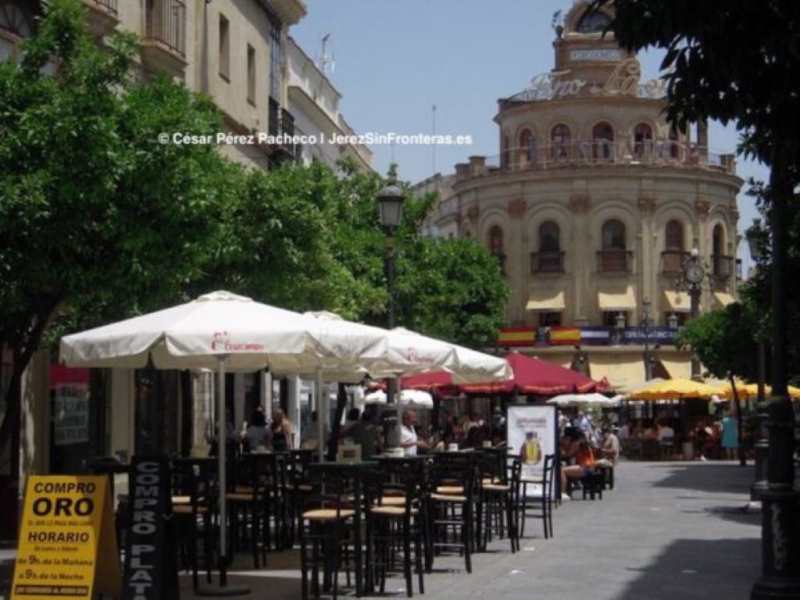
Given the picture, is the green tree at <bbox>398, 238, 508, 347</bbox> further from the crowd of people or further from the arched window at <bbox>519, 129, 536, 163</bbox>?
the arched window at <bbox>519, 129, 536, 163</bbox>

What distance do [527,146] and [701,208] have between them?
885 cm

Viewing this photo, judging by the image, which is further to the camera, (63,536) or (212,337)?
(212,337)

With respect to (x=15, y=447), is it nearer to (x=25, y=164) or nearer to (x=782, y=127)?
(x=25, y=164)

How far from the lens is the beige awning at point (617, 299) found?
234ft

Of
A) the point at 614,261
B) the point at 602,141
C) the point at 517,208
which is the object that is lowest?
the point at 614,261

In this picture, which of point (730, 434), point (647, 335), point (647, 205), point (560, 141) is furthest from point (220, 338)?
point (560, 141)

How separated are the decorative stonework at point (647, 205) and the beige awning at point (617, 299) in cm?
362

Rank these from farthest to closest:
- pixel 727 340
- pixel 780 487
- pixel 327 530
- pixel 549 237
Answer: pixel 549 237 → pixel 727 340 → pixel 327 530 → pixel 780 487

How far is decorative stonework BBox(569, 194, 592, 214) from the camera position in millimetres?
71438

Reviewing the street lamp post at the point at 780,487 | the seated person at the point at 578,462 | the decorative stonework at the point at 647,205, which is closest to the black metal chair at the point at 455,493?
the street lamp post at the point at 780,487

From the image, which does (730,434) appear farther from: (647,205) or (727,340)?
(647,205)

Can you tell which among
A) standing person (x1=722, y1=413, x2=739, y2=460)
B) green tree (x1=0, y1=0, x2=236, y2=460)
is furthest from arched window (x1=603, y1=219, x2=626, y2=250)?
green tree (x1=0, y1=0, x2=236, y2=460)

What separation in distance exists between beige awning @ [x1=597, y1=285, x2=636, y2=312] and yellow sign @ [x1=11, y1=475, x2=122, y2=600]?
61137 mm

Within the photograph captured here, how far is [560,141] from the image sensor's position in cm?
7244
